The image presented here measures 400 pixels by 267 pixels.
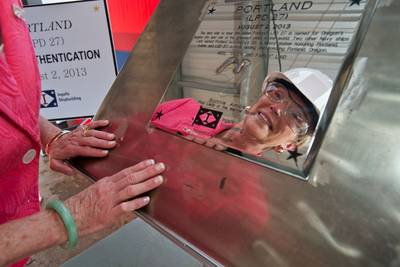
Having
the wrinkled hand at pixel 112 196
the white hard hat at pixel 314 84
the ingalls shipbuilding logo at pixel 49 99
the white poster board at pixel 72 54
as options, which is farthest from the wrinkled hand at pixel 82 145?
the ingalls shipbuilding logo at pixel 49 99

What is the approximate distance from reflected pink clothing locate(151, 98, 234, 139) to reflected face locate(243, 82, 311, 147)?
48mm

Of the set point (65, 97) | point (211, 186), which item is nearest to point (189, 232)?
point (211, 186)

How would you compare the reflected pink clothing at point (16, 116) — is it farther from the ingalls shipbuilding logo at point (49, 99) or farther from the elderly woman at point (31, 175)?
the ingalls shipbuilding logo at point (49, 99)

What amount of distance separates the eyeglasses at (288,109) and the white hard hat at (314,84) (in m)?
0.02

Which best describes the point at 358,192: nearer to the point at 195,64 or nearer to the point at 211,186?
the point at 211,186

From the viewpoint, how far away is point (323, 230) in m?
0.32

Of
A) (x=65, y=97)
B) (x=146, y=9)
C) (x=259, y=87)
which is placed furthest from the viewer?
(x=146, y=9)

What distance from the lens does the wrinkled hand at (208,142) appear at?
1.46 ft

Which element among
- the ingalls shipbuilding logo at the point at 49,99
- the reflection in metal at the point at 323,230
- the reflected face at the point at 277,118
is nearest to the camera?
the reflection in metal at the point at 323,230

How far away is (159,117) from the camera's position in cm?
55

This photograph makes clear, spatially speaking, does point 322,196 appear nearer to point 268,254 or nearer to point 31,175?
point 268,254

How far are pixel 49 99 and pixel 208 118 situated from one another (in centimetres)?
191

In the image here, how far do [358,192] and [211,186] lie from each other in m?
0.19

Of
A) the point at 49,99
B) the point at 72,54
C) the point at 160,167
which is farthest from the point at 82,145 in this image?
the point at 49,99
